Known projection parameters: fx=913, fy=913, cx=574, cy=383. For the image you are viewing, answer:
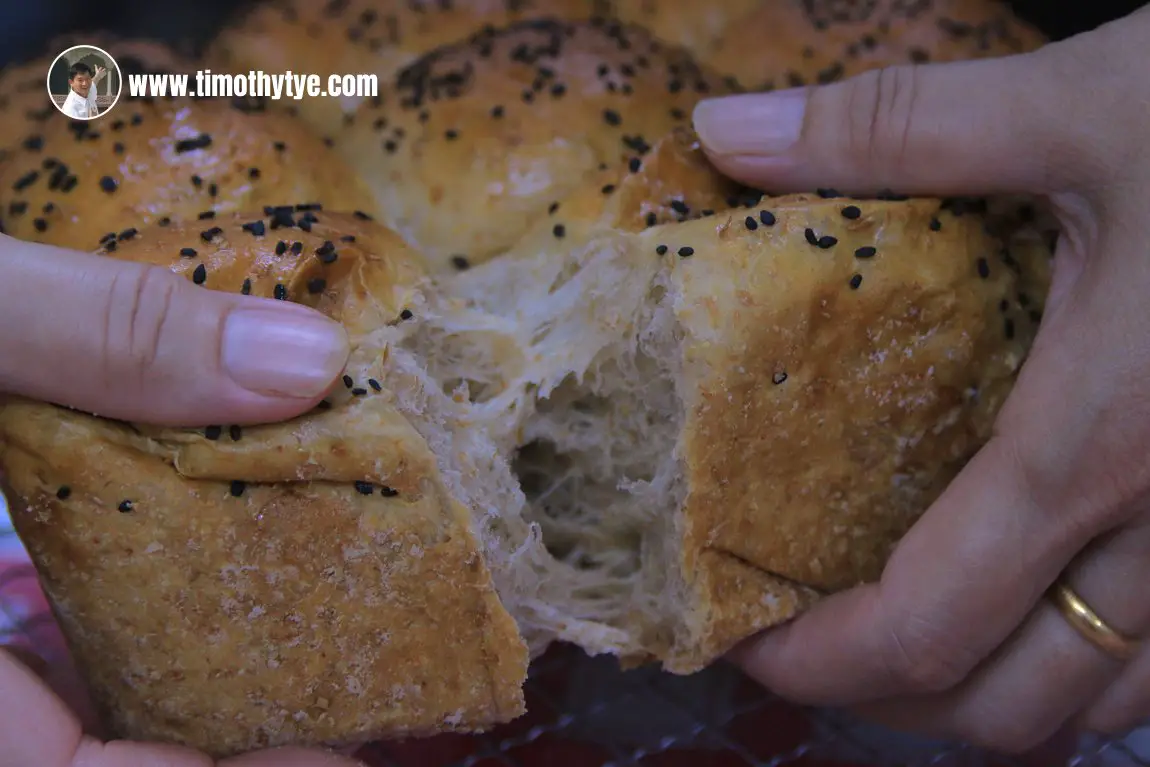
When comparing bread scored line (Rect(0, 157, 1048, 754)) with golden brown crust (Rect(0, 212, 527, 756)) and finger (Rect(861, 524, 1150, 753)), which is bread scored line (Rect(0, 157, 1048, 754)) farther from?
finger (Rect(861, 524, 1150, 753))

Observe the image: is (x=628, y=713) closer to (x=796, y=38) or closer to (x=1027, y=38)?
(x=796, y=38)

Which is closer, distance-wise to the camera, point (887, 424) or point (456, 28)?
point (887, 424)

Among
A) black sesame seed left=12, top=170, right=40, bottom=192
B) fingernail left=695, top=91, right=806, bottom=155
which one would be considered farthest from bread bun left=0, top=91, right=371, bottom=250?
fingernail left=695, top=91, right=806, bottom=155

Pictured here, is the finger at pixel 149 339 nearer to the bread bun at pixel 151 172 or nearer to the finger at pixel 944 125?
the bread bun at pixel 151 172

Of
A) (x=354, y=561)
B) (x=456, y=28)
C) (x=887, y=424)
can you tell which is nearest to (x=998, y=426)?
(x=887, y=424)

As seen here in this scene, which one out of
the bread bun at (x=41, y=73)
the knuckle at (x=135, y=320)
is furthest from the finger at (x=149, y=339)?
the bread bun at (x=41, y=73)

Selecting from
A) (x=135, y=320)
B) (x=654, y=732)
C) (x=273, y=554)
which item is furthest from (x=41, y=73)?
(x=654, y=732)

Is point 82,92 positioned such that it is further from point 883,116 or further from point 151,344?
point 883,116
